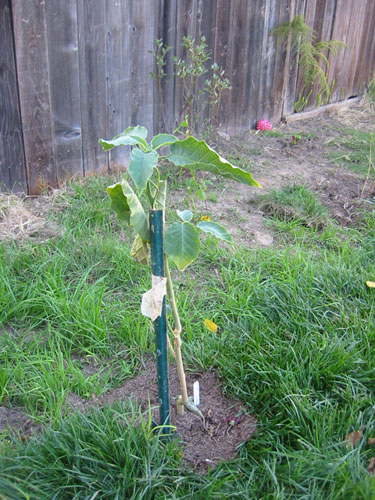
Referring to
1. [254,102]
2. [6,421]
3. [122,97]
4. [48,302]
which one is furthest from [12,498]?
[254,102]

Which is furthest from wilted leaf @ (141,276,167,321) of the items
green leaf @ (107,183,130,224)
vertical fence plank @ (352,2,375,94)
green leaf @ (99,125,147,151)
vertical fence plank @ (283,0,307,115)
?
vertical fence plank @ (352,2,375,94)

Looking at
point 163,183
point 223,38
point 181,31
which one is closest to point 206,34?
point 223,38

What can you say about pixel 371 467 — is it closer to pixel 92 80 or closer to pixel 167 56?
pixel 92 80

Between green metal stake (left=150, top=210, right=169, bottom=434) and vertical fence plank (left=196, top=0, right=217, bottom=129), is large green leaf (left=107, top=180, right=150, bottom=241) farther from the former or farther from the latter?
vertical fence plank (left=196, top=0, right=217, bottom=129)

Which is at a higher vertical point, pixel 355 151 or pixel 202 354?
pixel 202 354

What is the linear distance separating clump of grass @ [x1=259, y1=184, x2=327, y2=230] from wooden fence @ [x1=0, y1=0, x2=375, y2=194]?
130 centimetres

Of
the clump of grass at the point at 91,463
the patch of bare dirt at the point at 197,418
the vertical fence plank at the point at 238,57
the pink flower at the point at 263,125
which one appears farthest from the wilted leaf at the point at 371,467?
the pink flower at the point at 263,125

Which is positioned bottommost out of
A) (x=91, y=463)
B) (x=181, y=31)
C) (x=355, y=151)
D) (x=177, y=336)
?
(x=355, y=151)

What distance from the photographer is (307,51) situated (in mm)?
6375

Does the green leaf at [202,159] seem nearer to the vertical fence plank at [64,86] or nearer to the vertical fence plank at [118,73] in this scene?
the vertical fence plank at [64,86]

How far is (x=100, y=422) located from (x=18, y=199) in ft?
7.46

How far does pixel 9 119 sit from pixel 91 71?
81 centimetres

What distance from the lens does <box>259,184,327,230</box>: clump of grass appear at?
387 cm

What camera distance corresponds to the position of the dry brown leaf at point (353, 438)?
1.85 meters
